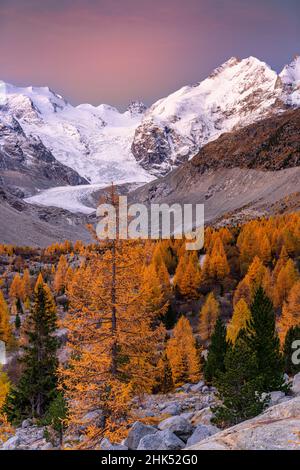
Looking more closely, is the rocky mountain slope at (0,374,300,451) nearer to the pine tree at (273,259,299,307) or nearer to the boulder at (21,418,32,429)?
the boulder at (21,418,32,429)

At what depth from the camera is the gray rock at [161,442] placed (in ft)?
39.7

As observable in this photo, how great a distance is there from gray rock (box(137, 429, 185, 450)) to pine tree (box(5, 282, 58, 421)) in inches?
823

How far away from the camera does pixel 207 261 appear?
3022 inches

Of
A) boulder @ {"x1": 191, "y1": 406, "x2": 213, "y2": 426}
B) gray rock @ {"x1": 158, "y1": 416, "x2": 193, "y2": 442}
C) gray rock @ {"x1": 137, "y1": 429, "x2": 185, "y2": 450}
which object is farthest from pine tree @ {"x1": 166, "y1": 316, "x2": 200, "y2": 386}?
gray rock @ {"x1": 137, "y1": 429, "x2": 185, "y2": 450}

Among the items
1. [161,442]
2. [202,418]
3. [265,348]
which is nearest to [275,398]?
[202,418]

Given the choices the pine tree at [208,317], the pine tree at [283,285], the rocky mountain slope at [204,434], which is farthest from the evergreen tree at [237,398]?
the pine tree at [283,285]

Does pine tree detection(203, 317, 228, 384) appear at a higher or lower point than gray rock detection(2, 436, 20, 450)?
higher

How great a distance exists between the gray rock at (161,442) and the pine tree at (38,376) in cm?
2091

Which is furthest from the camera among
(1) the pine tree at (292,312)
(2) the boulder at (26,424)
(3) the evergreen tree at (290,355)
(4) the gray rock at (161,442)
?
(1) the pine tree at (292,312)

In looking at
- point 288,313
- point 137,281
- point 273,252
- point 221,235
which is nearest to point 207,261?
point 273,252

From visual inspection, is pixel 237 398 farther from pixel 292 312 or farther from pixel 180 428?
pixel 292 312

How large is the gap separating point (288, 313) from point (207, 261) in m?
30.0

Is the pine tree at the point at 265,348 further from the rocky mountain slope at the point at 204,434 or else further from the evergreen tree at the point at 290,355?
the evergreen tree at the point at 290,355

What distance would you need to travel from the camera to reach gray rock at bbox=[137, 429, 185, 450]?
39.7ft
